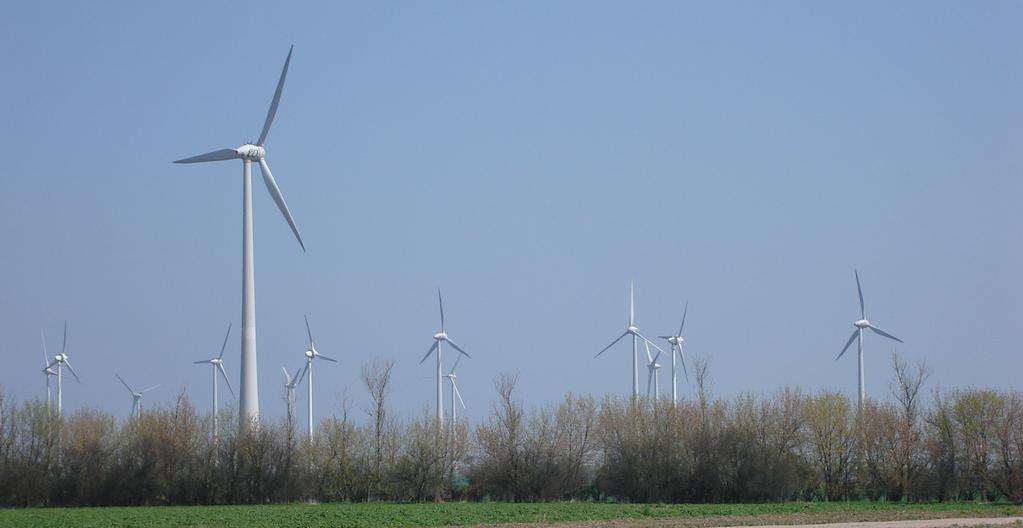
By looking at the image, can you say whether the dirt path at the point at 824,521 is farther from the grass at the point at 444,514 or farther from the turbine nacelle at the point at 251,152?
the turbine nacelle at the point at 251,152

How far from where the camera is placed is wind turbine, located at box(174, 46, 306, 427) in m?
73.6

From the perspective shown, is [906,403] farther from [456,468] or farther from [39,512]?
[39,512]

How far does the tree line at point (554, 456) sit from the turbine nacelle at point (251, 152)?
53.4 feet

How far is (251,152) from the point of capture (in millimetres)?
80062

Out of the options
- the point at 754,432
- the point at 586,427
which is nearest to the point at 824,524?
the point at 754,432

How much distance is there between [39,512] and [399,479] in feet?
75.3

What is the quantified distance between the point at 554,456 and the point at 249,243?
23.8m

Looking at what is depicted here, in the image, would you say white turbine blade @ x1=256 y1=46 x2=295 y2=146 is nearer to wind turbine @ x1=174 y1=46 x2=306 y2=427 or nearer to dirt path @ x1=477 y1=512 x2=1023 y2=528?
wind turbine @ x1=174 y1=46 x2=306 y2=427

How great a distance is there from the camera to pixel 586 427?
86438 mm

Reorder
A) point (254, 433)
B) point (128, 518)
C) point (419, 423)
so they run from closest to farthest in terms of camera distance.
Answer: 1. point (128, 518)
2. point (254, 433)
3. point (419, 423)

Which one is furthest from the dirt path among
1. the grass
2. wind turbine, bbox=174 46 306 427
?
wind turbine, bbox=174 46 306 427

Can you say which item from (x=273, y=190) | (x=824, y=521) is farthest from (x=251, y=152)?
(x=824, y=521)

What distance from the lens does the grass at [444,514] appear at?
187 ft

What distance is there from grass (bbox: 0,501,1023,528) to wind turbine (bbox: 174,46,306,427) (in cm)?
781
